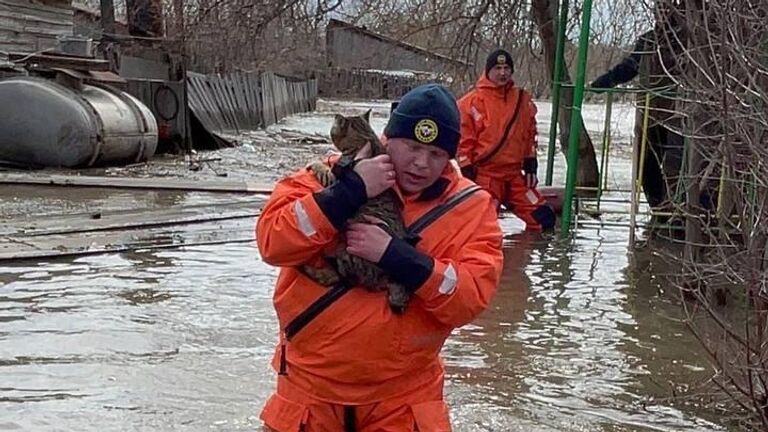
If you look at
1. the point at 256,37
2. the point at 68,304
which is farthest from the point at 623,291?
the point at 256,37

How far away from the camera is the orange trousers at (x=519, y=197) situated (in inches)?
403

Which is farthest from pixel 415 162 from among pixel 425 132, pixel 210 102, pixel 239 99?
pixel 239 99

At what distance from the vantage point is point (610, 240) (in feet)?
35.9

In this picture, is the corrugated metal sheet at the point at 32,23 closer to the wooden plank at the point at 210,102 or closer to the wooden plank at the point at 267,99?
the wooden plank at the point at 210,102

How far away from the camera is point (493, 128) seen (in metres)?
10.1

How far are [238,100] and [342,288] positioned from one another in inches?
1067

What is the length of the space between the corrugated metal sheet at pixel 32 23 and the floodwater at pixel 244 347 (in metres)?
16.5

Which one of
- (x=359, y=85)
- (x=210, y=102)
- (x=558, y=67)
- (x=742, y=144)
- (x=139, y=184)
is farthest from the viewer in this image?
(x=359, y=85)

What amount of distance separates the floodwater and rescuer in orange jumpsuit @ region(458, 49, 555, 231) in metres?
0.70

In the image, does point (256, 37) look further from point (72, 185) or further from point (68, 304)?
point (68, 304)

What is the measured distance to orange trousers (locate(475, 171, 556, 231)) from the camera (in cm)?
1023

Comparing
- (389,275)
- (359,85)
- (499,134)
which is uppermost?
(389,275)

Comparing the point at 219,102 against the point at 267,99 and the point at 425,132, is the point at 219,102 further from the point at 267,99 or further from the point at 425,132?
the point at 425,132

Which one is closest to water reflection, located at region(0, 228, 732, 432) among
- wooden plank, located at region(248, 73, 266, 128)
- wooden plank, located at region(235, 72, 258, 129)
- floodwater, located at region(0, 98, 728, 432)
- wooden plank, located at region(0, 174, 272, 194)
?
floodwater, located at region(0, 98, 728, 432)
